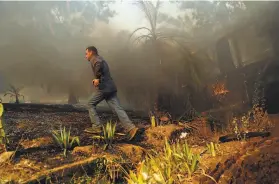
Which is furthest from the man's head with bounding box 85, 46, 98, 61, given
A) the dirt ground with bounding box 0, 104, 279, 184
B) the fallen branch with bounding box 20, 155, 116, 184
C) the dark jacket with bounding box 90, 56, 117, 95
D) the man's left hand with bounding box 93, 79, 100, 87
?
the fallen branch with bounding box 20, 155, 116, 184

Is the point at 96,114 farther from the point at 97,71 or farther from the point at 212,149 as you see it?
the point at 212,149

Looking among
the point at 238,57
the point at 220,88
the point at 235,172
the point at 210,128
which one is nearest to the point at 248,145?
the point at 235,172

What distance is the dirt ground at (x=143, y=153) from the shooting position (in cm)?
364

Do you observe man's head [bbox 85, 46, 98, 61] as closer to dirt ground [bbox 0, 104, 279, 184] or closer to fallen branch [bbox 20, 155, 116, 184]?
dirt ground [bbox 0, 104, 279, 184]

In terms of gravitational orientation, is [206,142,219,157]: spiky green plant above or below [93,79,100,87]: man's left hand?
below

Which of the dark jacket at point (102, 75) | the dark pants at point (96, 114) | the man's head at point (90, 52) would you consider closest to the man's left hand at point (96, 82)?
the dark jacket at point (102, 75)

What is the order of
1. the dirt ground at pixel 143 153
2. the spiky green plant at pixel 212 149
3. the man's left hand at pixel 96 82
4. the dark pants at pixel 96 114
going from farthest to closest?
the dark pants at pixel 96 114 → the man's left hand at pixel 96 82 → the spiky green plant at pixel 212 149 → the dirt ground at pixel 143 153

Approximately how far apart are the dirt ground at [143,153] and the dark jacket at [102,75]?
3.33 ft

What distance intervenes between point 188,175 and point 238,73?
37.4 ft

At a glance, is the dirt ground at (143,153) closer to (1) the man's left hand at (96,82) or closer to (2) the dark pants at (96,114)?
(2) the dark pants at (96,114)

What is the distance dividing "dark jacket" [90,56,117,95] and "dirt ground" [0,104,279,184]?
101cm

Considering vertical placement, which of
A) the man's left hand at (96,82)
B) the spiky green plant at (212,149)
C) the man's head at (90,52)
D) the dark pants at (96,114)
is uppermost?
the man's head at (90,52)

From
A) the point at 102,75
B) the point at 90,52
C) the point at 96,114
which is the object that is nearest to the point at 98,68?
the point at 102,75

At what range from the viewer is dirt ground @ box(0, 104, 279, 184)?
3637mm
